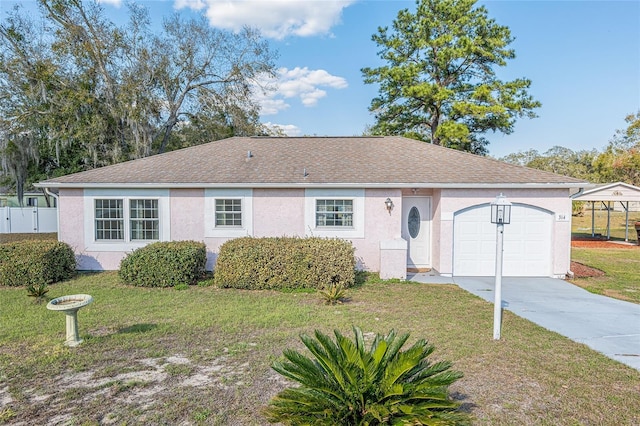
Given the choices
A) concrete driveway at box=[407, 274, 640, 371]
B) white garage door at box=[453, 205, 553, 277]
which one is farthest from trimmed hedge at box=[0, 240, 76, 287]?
white garage door at box=[453, 205, 553, 277]

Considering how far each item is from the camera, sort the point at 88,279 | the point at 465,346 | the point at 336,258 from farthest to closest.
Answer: the point at 88,279 < the point at 336,258 < the point at 465,346

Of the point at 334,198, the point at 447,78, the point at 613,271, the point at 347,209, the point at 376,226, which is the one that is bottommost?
the point at 613,271

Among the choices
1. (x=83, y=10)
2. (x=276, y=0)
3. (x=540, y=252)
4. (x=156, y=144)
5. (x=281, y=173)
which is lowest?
(x=540, y=252)

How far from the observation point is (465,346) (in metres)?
4.98

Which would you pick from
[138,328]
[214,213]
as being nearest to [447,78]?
[214,213]

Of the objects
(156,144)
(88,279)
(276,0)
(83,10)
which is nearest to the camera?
(88,279)

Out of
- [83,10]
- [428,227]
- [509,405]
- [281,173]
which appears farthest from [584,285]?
[83,10]

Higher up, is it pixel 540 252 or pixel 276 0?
pixel 276 0

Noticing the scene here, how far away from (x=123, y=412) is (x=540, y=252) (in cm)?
1039

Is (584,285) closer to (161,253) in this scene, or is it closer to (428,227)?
(428,227)

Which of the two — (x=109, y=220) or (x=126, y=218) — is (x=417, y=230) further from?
(x=109, y=220)

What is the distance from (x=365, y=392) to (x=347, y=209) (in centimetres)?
768

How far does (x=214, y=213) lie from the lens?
1023 centimetres

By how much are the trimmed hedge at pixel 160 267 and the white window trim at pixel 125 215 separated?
1.46 metres
